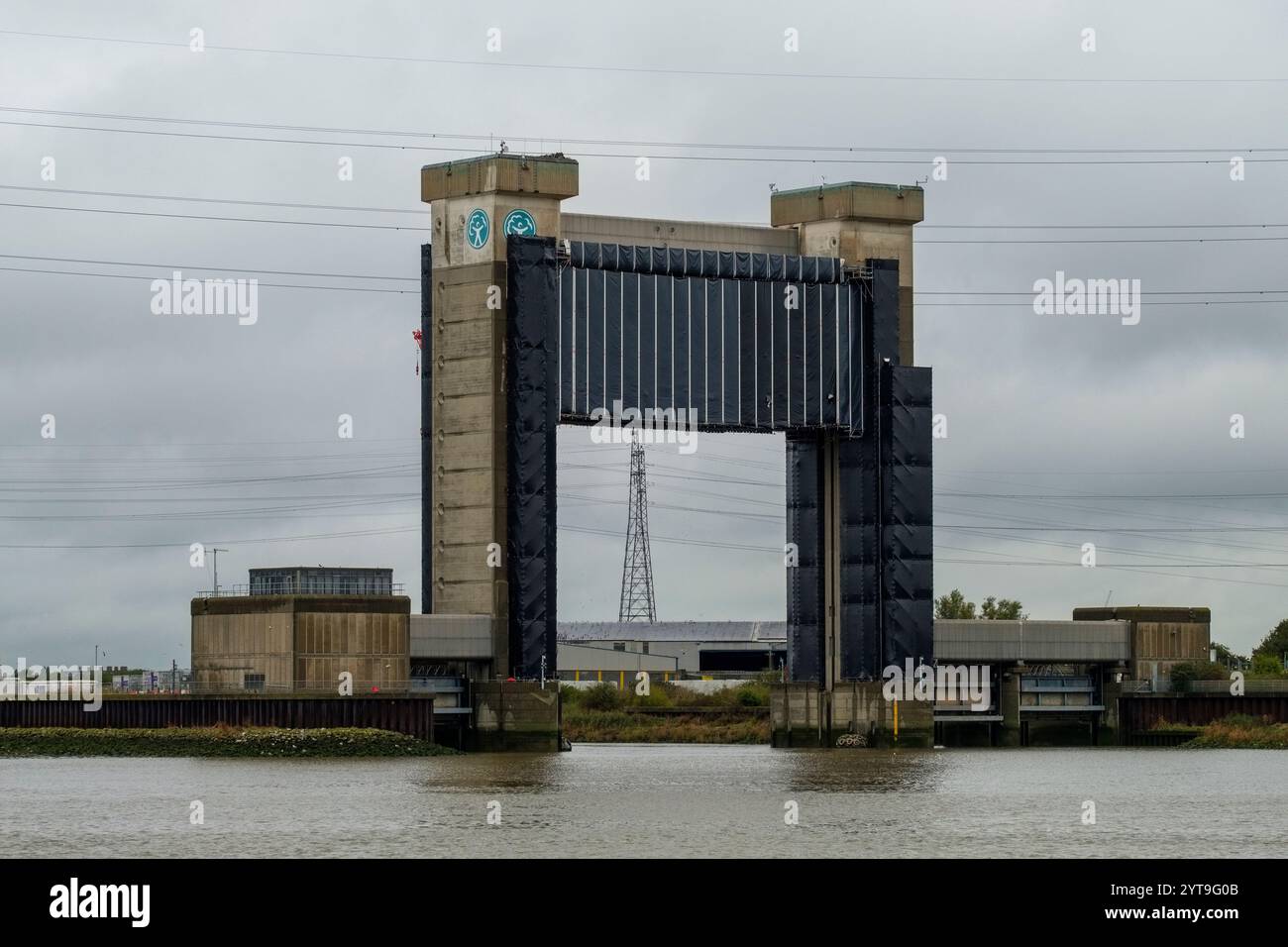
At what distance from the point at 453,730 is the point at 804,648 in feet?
77.2

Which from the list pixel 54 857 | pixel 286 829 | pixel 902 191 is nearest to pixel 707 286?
pixel 902 191

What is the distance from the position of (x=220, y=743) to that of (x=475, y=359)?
24.9 meters

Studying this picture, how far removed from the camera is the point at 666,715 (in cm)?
17025

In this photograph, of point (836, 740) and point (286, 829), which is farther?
point (836, 740)

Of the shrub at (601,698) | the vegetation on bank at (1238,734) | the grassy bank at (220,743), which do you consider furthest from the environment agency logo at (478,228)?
the shrub at (601,698)

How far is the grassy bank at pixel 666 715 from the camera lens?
163 metres

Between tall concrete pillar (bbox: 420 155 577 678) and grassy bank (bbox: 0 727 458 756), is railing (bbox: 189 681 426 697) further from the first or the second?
tall concrete pillar (bbox: 420 155 577 678)

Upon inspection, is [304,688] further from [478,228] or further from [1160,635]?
[1160,635]

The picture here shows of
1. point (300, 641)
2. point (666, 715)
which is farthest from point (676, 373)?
point (666, 715)

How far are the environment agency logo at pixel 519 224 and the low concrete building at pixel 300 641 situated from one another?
65.9 ft

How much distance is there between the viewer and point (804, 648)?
140 meters

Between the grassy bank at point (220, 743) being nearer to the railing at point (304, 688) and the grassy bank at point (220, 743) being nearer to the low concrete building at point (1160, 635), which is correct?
the railing at point (304, 688)

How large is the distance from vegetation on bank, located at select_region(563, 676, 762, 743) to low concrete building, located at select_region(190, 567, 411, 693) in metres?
40.9
